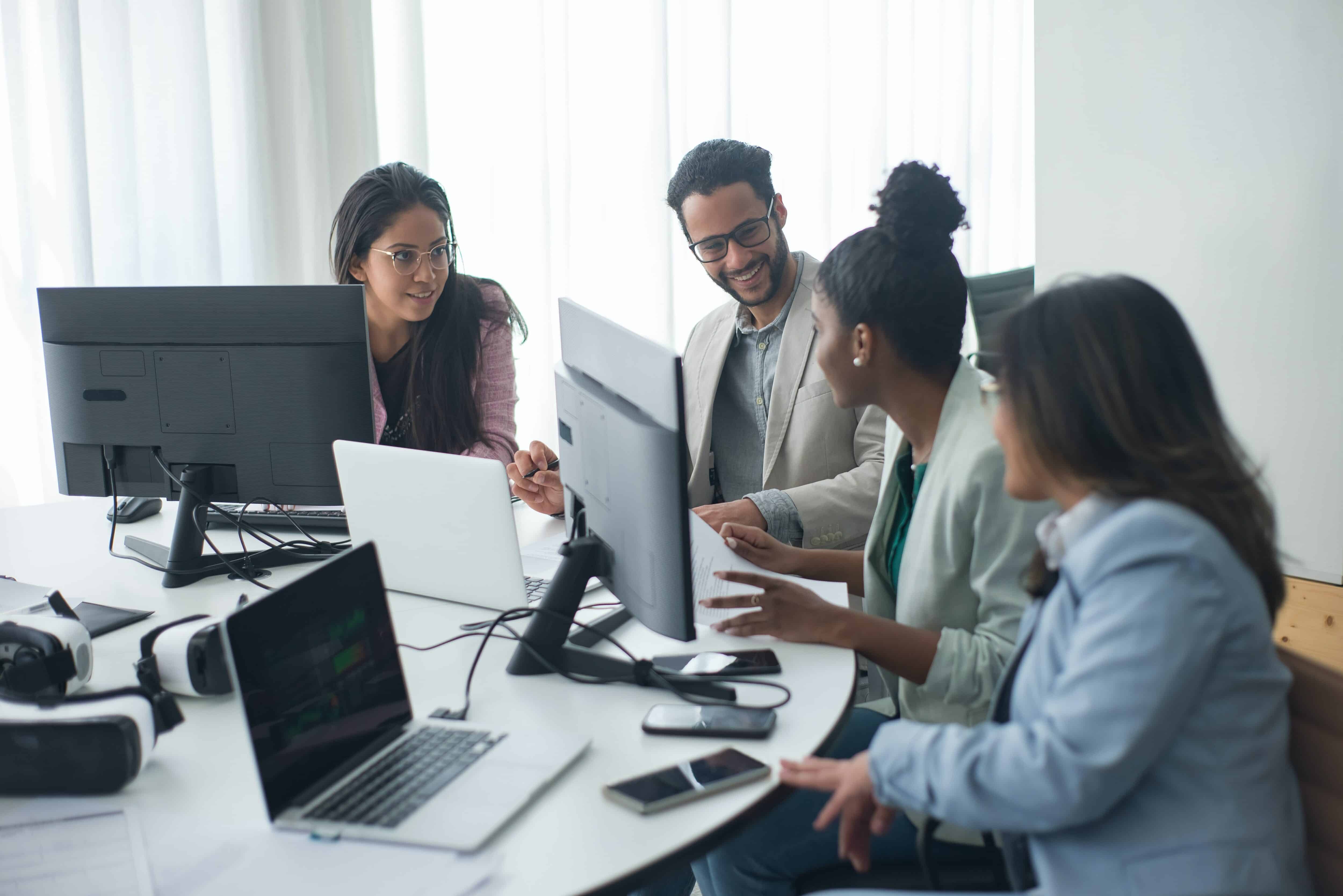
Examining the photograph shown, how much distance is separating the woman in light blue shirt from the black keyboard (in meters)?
1.34

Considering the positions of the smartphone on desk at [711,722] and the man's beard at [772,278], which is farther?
the man's beard at [772,278]

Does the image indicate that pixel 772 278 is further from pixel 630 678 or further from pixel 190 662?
pixel 190 662

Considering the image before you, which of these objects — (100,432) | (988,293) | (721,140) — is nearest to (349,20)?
(721,140)

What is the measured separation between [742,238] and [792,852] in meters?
1.28

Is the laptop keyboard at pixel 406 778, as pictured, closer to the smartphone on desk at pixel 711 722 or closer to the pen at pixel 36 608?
the smartphone on desk at pixel 711 722

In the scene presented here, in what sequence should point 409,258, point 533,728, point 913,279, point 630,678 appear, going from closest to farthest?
point 533,728
point 630,678
point 913,279
point 409,258

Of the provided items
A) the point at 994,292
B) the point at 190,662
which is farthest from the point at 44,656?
the point at 994,292

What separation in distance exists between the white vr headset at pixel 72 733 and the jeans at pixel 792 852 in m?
0.62

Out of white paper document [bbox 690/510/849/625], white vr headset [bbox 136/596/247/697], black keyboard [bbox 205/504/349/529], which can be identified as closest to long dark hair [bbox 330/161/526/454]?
black keyboard [bbox 205/504/349/529]

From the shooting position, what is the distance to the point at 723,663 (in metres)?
1.22

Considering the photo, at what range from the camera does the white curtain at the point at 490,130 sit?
2658 mm

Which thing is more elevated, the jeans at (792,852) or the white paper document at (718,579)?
the white paper document at (718,579)

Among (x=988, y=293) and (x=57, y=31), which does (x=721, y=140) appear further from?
(x=57, y=31)

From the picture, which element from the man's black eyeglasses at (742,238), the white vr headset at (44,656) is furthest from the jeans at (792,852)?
the man's black eyeglasses at (742,238)
